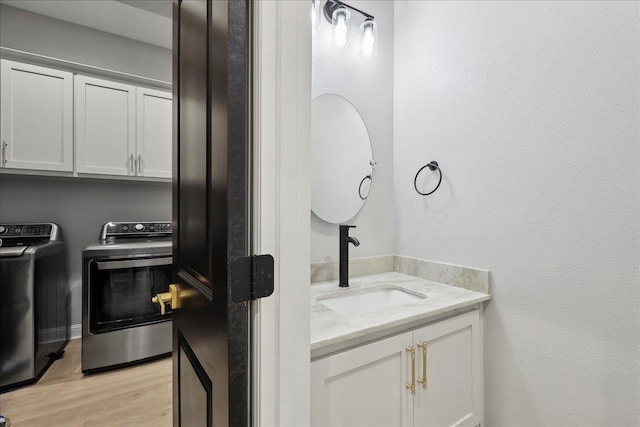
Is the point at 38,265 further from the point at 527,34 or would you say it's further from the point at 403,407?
the point at 527,34

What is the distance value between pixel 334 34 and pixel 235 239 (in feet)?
4.82

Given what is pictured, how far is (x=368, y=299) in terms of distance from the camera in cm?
151

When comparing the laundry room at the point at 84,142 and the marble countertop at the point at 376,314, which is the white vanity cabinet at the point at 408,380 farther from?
the laundry room at the point at 84,142

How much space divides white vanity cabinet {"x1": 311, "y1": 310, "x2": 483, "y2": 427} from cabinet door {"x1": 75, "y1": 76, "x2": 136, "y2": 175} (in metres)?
2.62

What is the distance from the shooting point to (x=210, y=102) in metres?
0.73

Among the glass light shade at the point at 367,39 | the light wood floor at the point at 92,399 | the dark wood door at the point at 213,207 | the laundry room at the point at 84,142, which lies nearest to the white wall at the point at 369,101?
the glass light shade at the point at 367,39

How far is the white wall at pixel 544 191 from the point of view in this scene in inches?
40.6

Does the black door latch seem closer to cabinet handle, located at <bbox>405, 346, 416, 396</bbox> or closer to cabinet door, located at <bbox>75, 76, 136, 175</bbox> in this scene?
cabinet handle, located at <bbox>405, 346, 416, 396</bbox>

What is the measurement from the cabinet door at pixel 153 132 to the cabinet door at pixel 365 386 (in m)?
2.57

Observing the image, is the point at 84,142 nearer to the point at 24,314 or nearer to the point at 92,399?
the point at 24,314

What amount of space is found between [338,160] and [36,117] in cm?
241

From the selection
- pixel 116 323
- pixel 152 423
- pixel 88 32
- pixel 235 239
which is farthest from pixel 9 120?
pixel 235 239

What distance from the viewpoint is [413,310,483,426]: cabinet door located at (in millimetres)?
1130

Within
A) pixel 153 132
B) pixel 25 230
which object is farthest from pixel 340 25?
pixel 25 230
